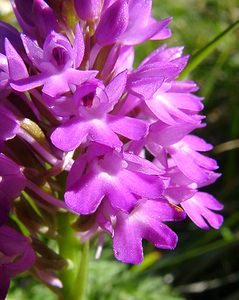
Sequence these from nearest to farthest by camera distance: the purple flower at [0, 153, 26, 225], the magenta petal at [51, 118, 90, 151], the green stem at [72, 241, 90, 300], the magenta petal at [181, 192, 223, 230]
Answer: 1. the magenta petal at [51, 118, 90, 151]
2. the purple flower at [0, 153, 26, 225]
3. the magenta petal at [181, 192, 223, 230]
4. the green stem at [72, 241, 90, 300]

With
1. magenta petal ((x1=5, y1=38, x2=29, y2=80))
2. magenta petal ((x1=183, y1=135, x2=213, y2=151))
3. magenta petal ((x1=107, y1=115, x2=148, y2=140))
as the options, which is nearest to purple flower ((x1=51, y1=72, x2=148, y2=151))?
magenta petal ((x1=107, y1=115, x2=148, y2=140))

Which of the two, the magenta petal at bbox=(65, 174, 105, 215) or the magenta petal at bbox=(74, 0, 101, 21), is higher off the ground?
the magenta petal at bbox=(74, 0, 101, 21)

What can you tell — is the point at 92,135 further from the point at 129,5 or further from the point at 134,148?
the point at 129,5

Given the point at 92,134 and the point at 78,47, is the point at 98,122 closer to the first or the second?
the point at 92,134

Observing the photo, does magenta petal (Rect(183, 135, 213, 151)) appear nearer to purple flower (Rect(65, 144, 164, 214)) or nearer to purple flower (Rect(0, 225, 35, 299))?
purple flower (Rect(65, 144, 164, 214))

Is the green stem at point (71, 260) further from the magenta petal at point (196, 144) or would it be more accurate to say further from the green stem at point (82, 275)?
the magenta petal at point (196, 144)

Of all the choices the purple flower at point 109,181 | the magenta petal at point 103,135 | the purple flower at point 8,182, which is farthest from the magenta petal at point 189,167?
the purple flower at point 8,182
